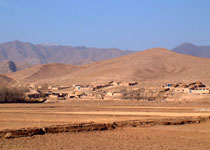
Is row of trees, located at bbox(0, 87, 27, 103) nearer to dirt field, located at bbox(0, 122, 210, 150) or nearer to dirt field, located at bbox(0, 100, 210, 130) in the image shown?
dirt field, located at bbox(0, 100, 210, 130)

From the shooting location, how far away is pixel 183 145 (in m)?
14.0

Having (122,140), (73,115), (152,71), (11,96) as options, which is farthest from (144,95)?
(152,71)

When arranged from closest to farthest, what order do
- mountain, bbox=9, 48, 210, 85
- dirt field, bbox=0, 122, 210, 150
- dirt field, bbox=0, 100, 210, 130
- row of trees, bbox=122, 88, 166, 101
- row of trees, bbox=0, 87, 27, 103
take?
dirt field, bbox=0, 122, 210, 150, dirt field, bbox=0, 100, 210, 130, row of trees, bbox=0, 87, 27, 103, row of trees, bbox=122, 88, 166, 101, mountain, bbox=9, 48, 210, 85

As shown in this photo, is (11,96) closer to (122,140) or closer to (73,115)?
(73,115)

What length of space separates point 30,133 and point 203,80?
56747mm

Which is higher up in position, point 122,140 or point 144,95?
Answer: point 144,95

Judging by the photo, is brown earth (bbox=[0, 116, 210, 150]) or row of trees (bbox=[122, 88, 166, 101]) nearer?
brown earth (bbox=[0, 116, 210, 150])

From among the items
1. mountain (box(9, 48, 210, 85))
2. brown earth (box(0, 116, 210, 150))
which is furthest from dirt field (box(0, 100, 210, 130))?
mountain (box(9, 48, 210, 85))

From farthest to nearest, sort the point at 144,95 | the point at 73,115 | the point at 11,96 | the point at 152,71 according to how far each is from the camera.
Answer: the point at 152,71 < the point at 144,95 < the point at 11,96 < the point at 73,115

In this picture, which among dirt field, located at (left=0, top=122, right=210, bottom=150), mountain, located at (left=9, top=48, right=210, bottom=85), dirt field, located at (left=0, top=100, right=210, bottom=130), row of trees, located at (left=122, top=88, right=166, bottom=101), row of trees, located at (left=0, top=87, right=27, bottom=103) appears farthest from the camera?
mountain, located at (left=9, top=48, right=210, bottom=85)

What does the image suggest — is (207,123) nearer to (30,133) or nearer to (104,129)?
(104,129)

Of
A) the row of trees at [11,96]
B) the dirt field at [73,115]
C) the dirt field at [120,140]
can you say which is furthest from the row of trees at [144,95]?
the dirt field at [120,140]

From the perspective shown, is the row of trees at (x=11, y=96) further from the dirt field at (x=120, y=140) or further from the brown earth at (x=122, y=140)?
the dirt field at (x=120, y=140)

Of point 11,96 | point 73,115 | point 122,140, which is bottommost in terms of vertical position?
point 122,140
